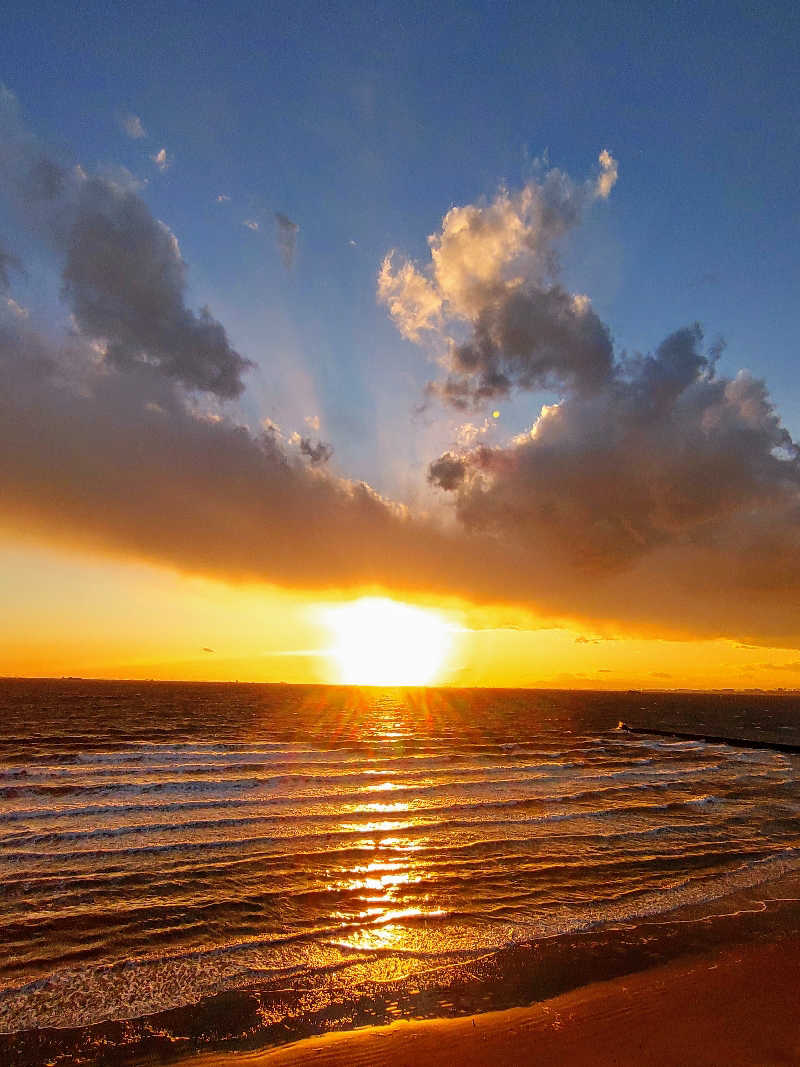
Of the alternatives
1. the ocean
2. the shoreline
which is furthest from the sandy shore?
the ocean

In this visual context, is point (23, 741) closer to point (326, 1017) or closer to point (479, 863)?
point (479, 863)

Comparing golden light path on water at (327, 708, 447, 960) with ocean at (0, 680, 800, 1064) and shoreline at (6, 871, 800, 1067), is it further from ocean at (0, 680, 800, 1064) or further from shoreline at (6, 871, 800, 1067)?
shoreline at (6, 871, 800, 1067)

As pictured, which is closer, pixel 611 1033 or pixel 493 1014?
pixel 611 1033

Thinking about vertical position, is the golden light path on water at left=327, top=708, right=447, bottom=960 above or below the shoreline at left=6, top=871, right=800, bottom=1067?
below

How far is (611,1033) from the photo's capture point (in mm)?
8953

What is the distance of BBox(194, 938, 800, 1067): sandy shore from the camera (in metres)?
8.26

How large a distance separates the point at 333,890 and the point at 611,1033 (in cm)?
874

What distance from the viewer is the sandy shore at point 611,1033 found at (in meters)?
8.26

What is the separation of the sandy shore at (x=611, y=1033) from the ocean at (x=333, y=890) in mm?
584

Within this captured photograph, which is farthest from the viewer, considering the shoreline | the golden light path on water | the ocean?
the golden light path on water

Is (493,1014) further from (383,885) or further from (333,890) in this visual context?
(333,890)

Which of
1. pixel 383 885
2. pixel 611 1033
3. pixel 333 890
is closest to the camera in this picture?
pixel 611 1033

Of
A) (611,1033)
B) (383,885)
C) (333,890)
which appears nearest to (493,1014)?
(611,1033)

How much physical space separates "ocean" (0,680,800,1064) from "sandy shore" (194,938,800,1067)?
58cm
